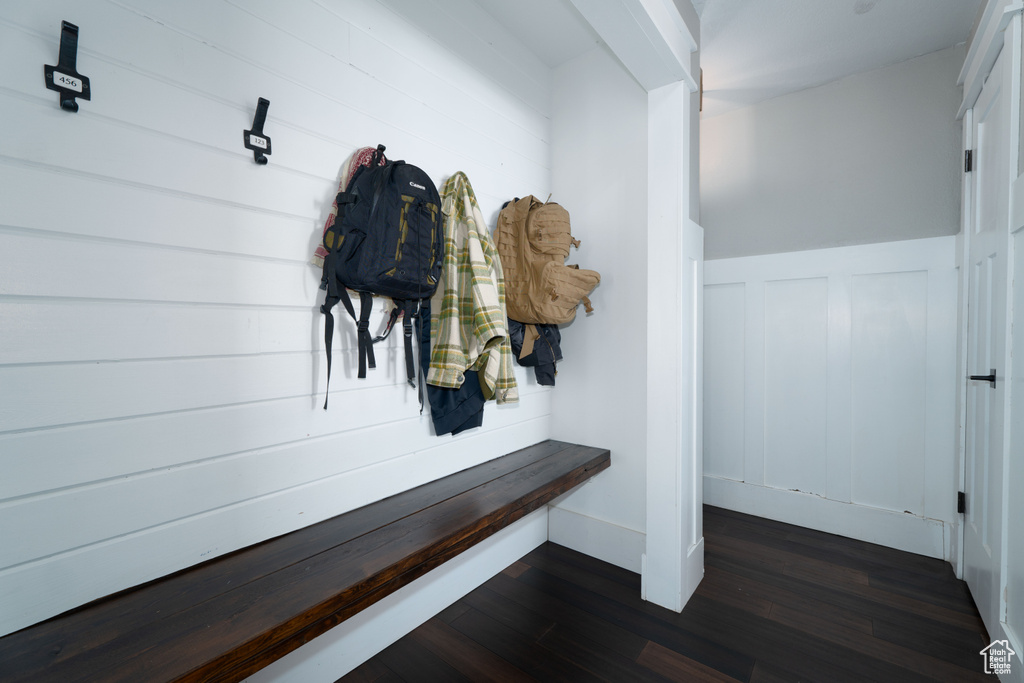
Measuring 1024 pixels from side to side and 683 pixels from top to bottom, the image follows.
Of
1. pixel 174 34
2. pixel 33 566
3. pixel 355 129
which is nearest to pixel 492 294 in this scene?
pixel 355 129

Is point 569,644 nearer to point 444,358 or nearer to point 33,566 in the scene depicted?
point 444,358

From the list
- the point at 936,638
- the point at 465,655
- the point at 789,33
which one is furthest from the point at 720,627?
the point at 789,33

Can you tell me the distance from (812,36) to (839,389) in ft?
5.85

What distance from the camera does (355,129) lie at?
149 centimetres

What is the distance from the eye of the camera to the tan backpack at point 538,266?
195 centimetres

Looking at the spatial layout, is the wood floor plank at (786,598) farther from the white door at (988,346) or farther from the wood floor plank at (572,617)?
the wood floor plank at (572,617)

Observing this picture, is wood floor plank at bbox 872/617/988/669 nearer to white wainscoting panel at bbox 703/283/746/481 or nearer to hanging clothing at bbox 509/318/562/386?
white wainscoting panel at bbox 703/283/746/481

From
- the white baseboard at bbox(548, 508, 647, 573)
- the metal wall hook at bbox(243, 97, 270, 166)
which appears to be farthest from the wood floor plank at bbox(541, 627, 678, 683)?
the metal wall hook at bbox(243, 97, 270, 166)

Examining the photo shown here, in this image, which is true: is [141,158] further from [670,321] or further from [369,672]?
[670,321]

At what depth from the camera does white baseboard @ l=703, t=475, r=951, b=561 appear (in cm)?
217

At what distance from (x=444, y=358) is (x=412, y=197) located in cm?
57

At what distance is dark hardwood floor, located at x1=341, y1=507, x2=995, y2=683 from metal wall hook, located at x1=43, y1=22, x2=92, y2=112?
5.67 feet

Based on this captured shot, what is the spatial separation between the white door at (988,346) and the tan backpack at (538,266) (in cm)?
139

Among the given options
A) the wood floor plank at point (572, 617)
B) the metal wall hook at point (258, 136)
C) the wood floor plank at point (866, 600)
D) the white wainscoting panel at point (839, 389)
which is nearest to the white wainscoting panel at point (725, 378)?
the white wainscoting panel at point (839, 389)
